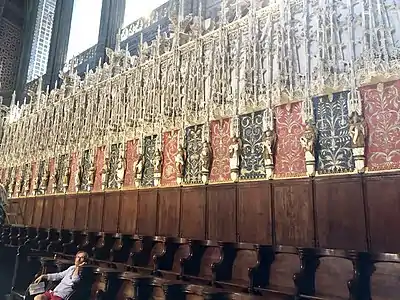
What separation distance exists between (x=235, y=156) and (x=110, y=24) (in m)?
8.68

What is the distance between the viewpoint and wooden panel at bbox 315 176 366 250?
14.3 ft

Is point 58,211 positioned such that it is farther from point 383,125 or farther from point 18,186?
point 383,125

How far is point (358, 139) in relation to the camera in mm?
4562

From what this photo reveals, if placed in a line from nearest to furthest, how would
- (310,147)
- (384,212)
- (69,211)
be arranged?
(384,212)
(310,147)
(69,211)

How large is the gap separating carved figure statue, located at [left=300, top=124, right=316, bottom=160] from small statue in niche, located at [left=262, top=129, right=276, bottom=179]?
1.72 feet

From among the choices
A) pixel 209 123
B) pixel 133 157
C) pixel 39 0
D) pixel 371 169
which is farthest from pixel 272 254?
pixel 39 0

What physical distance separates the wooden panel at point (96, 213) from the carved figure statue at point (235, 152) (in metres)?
3.98

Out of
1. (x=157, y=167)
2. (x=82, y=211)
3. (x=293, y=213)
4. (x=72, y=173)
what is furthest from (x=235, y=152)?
(x=72, y=173)

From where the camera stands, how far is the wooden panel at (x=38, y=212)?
10.8 metres

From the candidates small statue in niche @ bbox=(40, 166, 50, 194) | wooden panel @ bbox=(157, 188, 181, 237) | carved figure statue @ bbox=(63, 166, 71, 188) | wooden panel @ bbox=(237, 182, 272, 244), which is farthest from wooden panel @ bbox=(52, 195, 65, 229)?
wooden panel @ bbox=(237, 182, 272, 244)

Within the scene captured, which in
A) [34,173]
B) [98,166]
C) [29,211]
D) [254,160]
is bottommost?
[29,211]

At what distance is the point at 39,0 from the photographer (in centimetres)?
1769

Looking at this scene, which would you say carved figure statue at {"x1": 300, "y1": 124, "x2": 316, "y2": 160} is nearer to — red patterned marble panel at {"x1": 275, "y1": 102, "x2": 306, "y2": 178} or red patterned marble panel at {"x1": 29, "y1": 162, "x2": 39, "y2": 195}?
red patterned marble panel at {"x1": 275, "y1": 102, "x2": 306, "y2": 178}

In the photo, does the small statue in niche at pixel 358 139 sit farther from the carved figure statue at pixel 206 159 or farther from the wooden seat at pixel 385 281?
the carved figure statue at pixel 206 159
